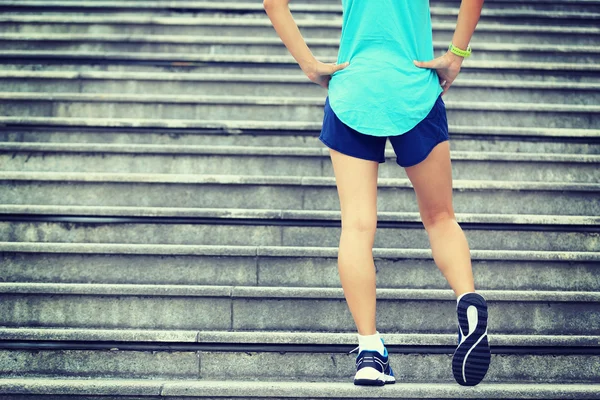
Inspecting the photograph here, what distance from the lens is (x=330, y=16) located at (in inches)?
219

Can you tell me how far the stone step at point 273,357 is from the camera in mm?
2748

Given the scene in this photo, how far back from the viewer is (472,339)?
2154mm

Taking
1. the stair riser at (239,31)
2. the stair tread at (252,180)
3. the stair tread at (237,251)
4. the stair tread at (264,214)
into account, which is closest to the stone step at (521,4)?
the stair riser at (239,31)

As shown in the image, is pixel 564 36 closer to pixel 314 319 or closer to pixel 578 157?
pixel 578 157

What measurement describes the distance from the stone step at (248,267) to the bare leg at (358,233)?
88 cm

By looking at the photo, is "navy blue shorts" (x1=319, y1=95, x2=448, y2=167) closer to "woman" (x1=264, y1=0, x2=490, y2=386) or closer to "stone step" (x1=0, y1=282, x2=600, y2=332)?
"woman" (x1=264, y1=0, x2=490, y2=386)

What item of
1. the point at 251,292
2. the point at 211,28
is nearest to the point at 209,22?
the point at 211,28

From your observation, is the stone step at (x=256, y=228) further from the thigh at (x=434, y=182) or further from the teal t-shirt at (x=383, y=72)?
the teal t-shirt at (x=383, y=72)

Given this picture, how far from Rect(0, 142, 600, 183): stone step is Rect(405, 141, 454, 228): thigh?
60.1 inches

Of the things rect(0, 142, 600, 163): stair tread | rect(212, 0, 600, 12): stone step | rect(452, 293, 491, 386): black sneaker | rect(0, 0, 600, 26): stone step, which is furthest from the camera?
rect(212, 0, 600, 12): stone step

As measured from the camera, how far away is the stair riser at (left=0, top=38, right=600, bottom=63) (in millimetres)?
4957

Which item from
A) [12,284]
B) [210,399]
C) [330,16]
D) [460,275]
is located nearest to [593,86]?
[330,16]

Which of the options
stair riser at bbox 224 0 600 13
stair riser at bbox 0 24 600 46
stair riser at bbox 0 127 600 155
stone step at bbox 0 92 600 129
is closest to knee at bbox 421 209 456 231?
stair riser at bbox 0 127 600 155

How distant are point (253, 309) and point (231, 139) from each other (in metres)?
1.44
